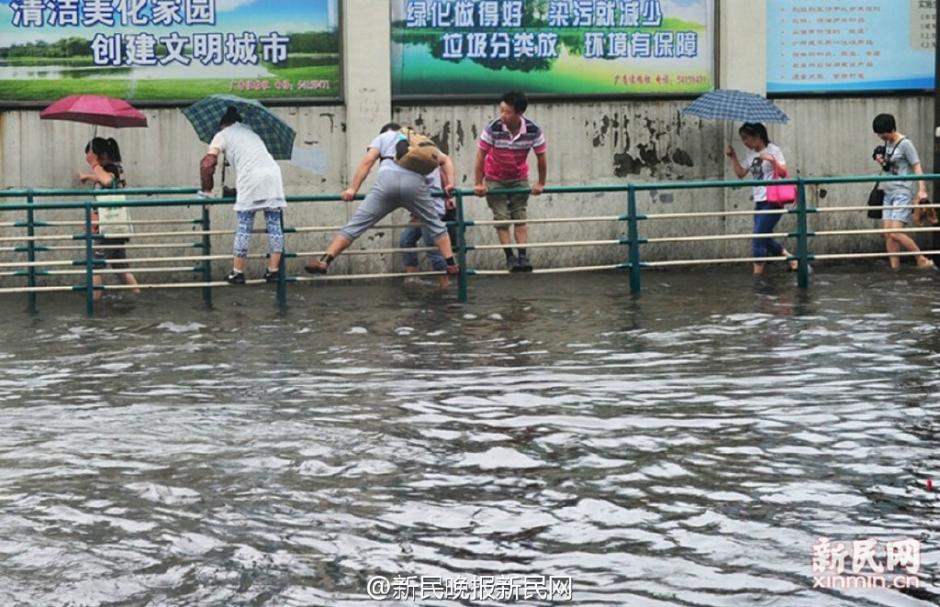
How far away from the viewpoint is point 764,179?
16594 mm

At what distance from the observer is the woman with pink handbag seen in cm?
1650

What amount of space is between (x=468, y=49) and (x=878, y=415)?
9128mm

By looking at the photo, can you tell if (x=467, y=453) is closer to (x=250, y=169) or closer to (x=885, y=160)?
(x=250, y=169)

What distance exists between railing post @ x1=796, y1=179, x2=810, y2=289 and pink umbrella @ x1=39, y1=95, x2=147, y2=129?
5.54 m

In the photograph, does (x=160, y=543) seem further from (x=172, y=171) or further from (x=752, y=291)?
(x=172, y=171)

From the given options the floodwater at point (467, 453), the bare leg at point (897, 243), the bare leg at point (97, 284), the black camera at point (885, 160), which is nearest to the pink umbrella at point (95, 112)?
the bare leg at point (97, 284)

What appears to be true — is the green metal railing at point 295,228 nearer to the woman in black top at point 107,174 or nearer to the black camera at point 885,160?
the woman in black top at point 107,174

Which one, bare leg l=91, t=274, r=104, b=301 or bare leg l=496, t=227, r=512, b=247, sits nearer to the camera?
bare leg l=91, t=274, r=104, b=301

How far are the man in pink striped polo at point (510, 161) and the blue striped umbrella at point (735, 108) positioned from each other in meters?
1.93

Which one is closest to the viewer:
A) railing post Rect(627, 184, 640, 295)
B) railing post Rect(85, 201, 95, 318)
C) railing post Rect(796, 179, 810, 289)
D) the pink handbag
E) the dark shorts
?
railing post Rect(85, 201, 95, 318)

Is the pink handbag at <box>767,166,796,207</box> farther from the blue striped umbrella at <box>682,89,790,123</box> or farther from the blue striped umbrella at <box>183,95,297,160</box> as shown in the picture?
the blue striped umbrella at <box>183,95,297,160</box>

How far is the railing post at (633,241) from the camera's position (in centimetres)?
1496

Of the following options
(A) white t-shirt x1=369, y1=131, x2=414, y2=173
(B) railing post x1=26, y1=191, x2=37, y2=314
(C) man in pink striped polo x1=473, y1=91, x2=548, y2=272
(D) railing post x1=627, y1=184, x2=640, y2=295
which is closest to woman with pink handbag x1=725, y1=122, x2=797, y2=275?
(D) railing post x1=627, y1=184, x2=640, y2=295

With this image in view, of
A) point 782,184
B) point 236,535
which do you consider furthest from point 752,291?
point 236,535
